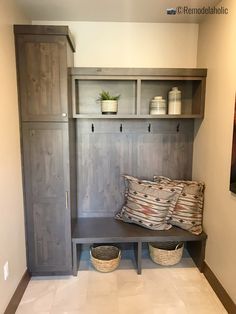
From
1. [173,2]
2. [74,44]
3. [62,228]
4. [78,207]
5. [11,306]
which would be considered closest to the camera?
[11,306]

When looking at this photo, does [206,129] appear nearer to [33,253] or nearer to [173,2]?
[173,2]

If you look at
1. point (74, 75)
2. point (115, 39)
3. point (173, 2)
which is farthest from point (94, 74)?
point (173, 2)

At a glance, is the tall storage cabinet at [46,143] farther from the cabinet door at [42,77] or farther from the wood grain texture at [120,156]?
the wood grain texture at [120,156]

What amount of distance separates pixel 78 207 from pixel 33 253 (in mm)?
684

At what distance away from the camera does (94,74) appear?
2.39 meters

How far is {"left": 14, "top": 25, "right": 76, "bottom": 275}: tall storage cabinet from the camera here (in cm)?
210

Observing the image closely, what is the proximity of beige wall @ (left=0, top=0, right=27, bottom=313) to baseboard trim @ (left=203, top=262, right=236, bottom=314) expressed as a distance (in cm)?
171

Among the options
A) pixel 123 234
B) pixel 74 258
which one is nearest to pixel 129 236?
pixel 123 234

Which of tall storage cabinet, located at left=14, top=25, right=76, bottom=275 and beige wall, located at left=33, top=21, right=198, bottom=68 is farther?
beige wall, located at left=33, top=21, right=198, bottom=68

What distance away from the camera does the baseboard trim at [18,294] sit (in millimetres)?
1888

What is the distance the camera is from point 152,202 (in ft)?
8.09

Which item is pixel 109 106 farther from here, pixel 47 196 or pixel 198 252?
pixel 198 252

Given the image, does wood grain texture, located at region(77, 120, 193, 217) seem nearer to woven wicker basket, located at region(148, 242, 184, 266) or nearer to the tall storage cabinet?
the tall storage cabinet

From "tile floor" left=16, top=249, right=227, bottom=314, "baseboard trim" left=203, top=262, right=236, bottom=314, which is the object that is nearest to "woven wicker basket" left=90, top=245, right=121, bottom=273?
"tile floor" left=16, top=249, right=227, bottom=314
